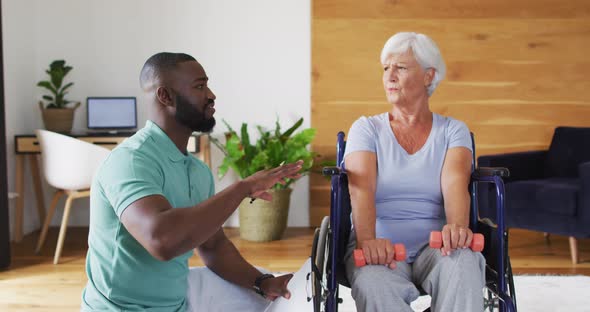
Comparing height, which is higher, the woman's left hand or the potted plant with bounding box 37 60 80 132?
the potted plant with bounding box 37 60 80 132

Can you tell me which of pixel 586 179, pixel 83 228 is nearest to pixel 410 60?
pixel 586 179

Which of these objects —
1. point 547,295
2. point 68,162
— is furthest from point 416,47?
point 68,162

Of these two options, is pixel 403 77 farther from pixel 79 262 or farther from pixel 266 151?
pixel 79 262

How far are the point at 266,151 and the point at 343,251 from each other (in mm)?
2120

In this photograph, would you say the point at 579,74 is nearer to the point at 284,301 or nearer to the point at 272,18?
the point at 272,18

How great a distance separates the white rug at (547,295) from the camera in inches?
116

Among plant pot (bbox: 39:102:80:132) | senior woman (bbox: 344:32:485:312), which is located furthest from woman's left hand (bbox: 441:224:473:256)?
plant pot (bbox: 39:102:80:132)

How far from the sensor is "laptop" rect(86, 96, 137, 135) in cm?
454

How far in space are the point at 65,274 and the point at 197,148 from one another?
1098mm

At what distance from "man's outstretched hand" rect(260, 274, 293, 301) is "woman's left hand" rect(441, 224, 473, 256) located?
1.48 feet

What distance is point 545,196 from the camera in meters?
3.77

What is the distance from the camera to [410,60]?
2.19 m

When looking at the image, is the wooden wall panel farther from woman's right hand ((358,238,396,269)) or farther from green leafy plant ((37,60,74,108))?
woman's right hand ((358,238,396,269))

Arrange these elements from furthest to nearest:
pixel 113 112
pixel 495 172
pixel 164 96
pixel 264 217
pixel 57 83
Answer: pixel 113 112 → pixel 57 83 → pixel 264 217 → pixel 495 172 → pixel 164 96
